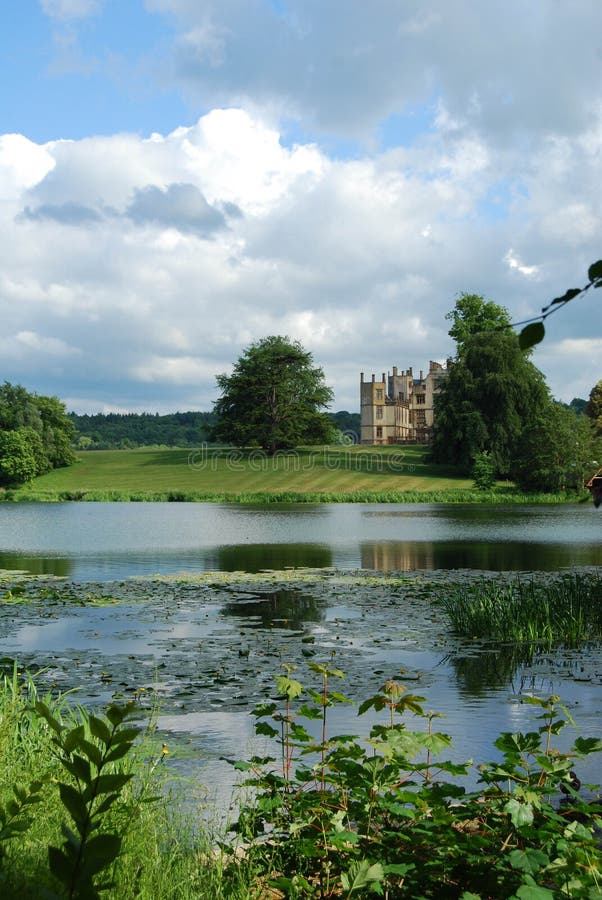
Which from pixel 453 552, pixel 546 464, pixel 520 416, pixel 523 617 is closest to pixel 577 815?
pixel 523 617

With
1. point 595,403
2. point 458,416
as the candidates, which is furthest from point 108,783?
point 595,403

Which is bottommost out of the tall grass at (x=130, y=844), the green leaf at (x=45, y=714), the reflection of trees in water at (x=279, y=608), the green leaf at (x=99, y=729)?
the reflection of trees in water at (x=279, y=608)

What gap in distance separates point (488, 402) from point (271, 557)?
46.4 metres

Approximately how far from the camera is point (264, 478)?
255 ft

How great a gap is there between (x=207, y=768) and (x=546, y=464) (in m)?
58.4

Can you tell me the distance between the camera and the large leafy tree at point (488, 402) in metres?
68.2

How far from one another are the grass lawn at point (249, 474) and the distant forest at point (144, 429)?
44.2 meters

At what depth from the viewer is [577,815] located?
5262 millimetres

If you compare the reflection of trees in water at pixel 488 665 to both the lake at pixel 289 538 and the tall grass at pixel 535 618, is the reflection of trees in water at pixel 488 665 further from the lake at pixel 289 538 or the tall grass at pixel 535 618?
the lake at pixel 289 538

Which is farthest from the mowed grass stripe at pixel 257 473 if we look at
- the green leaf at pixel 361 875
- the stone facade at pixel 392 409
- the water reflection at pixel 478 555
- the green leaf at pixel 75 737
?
the green leaf at pixel 75 737

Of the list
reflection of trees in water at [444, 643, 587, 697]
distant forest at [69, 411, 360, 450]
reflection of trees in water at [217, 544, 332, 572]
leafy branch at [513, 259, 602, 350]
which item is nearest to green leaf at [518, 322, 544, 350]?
leafy branch at [513, 259, 602, 350]

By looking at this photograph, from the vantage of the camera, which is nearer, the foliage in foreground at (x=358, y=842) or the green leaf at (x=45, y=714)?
the green leaf at (x=45, y=714)

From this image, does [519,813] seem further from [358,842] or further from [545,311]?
[545,311]

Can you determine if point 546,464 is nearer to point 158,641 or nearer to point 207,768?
point 158,641
